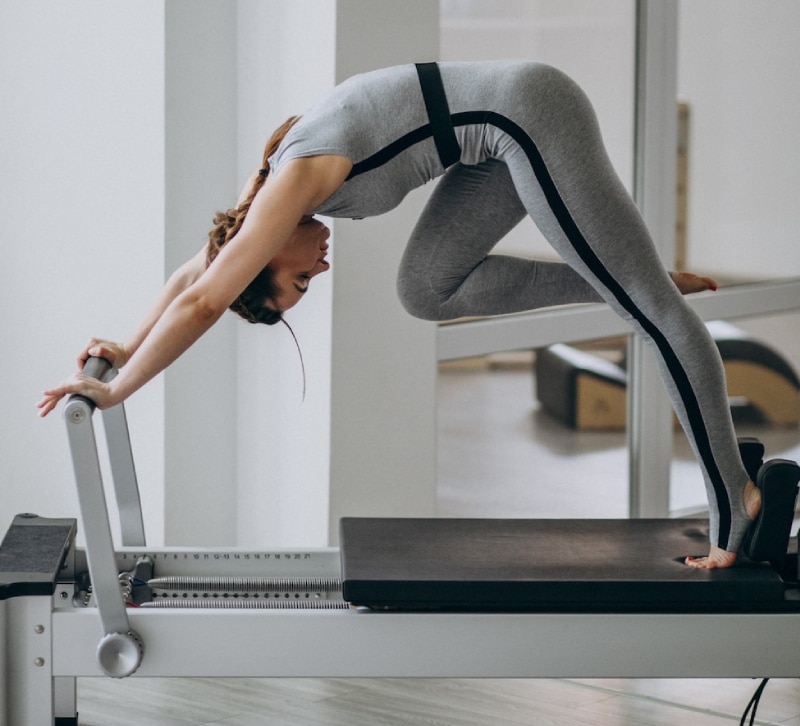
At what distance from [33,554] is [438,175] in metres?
0.95

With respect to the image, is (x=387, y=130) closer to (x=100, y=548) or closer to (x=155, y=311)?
(x=155, y=311)

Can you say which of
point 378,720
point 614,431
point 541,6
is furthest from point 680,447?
point 378,720

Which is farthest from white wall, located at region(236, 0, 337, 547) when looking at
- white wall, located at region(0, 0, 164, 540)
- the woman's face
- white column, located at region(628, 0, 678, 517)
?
white column, located at region(628, 0, 678, 517)

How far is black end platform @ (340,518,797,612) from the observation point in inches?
77.2

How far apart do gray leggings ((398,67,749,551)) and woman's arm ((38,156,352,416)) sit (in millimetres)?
323

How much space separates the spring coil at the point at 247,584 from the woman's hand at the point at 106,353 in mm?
448

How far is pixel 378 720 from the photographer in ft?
7.89

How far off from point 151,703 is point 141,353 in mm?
1001

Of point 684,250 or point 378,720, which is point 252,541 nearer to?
point 378,720

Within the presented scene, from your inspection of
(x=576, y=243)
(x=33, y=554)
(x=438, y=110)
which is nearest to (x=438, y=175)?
(x=438, y=110)

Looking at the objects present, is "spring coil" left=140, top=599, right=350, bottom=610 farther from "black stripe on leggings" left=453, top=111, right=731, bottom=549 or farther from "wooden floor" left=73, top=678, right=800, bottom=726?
"black stripe on leggings" left=453, top=111, right=731, bottom=549

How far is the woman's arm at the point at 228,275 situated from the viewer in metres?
1.81

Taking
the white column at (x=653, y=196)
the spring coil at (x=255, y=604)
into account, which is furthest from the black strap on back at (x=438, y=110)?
the white column at (x=653, y=196)

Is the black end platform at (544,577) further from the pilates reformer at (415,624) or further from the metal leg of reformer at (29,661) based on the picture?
the metal leg of reformer at (29,661)
